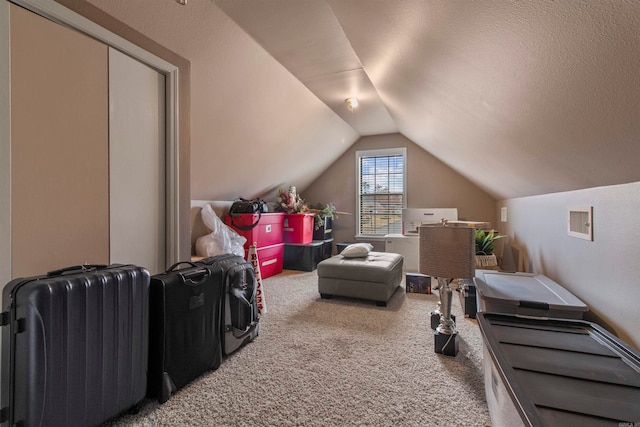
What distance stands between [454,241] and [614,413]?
1.14 meters

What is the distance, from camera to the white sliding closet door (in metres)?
1.54

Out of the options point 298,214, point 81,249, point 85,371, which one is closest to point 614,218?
point 85,371

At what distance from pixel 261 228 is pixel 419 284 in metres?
2.10

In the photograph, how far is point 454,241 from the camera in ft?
5.75

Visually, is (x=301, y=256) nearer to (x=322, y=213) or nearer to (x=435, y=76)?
(x=322, y=213)

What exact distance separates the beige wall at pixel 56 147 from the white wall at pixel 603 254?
251 centimetres

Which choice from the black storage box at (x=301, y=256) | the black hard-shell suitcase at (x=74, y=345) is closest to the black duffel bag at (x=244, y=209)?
the black storage box at (x=301, y=256)

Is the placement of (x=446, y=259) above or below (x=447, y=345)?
above

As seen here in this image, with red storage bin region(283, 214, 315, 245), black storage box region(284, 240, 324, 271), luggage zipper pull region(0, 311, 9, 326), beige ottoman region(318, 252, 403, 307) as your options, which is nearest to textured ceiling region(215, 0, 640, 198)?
beige ottoman region(318, 252, 403, 307)

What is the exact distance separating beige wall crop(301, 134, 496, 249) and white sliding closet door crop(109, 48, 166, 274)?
3751 mm

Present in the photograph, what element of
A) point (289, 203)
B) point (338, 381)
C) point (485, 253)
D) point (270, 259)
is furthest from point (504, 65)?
point (289, 203)

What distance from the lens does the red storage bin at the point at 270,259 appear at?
379 cm

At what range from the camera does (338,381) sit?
1526 mm

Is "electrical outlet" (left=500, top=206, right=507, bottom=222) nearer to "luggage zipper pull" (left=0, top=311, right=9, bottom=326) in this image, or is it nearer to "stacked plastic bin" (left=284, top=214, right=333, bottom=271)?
"stacked plastic bin" (left=284, top=214, right=333, bottom=271)
